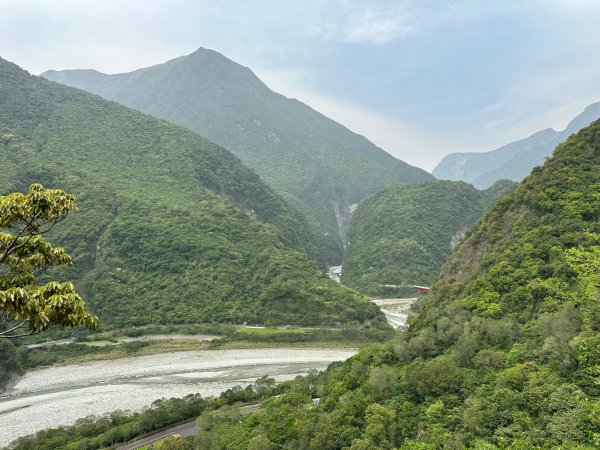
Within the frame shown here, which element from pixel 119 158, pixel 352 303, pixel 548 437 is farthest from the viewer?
pixel 119 158

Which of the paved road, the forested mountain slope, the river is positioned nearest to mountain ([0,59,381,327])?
the river

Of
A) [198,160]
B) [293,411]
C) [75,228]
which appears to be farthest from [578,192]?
[198,160]

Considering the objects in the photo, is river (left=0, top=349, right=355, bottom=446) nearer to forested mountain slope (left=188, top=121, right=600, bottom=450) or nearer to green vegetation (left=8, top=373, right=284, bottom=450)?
green vegetation (left=8, top=373, right=284, bottom=450)

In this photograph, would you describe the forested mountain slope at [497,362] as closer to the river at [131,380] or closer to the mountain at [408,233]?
the river at [131,380]

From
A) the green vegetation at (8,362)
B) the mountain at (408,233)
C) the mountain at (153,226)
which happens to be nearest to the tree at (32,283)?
the green vegetation at (8,362)

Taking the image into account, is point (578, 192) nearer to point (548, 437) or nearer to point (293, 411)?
point (548, 437)

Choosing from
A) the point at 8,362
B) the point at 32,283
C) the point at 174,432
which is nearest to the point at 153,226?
the point at 8,362

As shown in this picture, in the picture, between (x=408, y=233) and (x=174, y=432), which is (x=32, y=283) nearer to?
(x=174, y=432)
